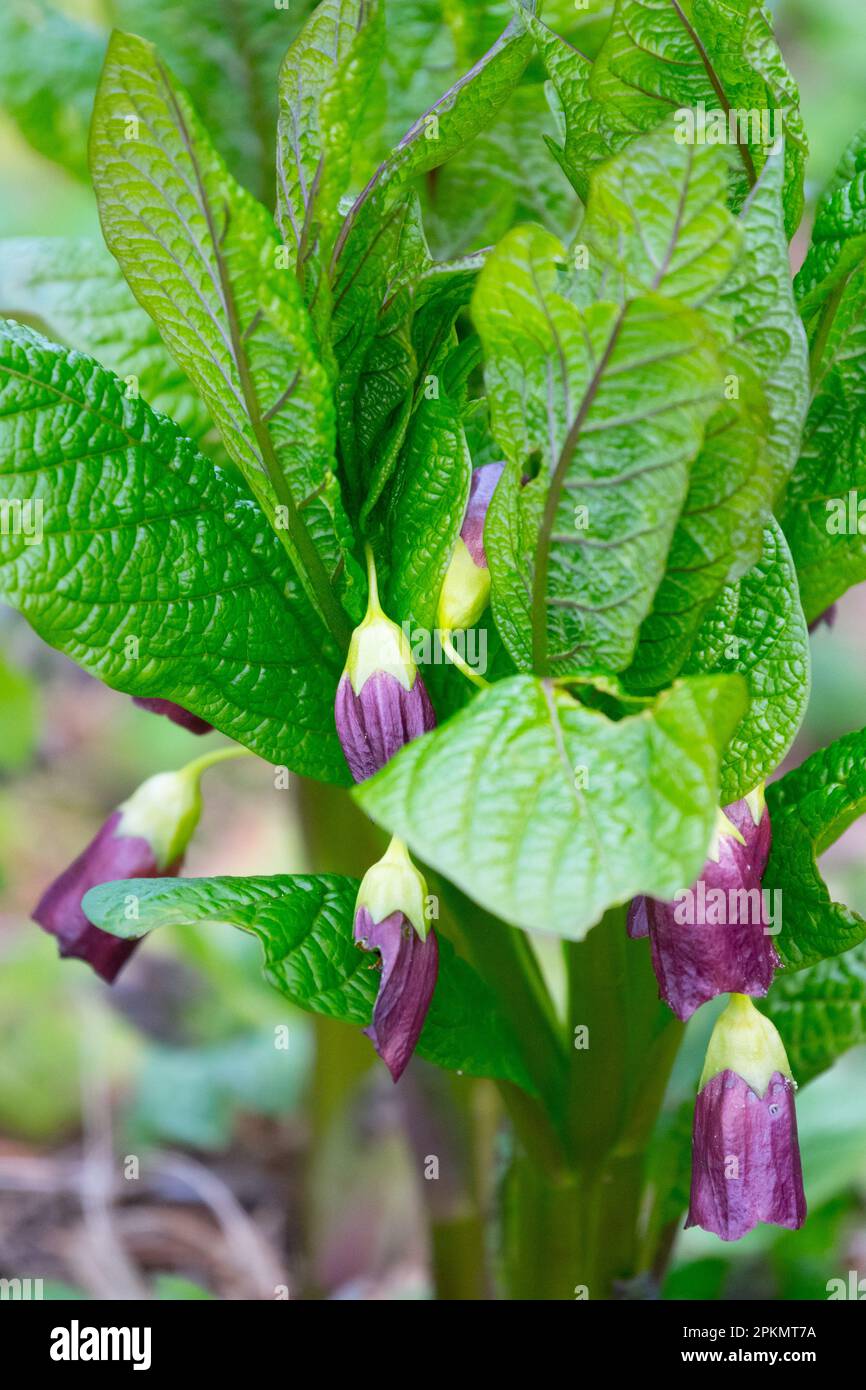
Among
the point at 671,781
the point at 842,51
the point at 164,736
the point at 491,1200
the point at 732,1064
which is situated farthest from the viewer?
the point at 842,51

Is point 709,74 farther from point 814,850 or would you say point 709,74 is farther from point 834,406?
point 814,850

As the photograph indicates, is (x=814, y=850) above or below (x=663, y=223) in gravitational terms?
below

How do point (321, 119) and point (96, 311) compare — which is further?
point (96, 311)

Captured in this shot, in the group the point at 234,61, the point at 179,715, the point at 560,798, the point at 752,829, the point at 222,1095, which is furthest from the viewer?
the point at 222,1095

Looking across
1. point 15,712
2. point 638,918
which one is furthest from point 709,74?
point 15,712

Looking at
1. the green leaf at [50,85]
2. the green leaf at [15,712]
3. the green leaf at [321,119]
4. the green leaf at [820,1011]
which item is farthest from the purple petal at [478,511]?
the green leaf at [15,712]
